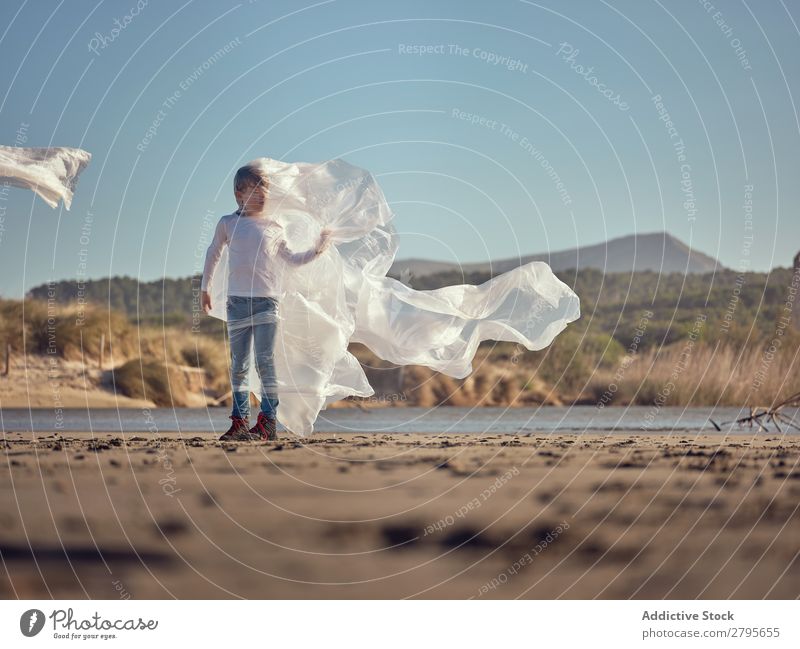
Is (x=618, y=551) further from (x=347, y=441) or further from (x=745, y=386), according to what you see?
(x=745, y=386)

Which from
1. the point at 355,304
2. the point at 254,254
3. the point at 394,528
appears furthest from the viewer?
the point at 355,304

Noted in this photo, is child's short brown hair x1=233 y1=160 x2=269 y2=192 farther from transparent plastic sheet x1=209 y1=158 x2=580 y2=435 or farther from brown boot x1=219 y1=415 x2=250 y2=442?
brown boot x1=219 y1=415 x2=250 y2=442

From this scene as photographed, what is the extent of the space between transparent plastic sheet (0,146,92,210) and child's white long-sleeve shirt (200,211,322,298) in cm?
199

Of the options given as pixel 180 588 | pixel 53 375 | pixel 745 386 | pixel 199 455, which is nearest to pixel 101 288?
pixel 53 375

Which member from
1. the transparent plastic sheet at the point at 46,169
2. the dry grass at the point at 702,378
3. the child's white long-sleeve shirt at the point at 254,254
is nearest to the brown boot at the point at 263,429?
the child's white long-sleeve shirt at the point at 254,254

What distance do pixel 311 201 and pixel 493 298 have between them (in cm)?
240

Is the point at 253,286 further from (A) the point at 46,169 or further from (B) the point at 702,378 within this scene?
(B) the point at 702,378

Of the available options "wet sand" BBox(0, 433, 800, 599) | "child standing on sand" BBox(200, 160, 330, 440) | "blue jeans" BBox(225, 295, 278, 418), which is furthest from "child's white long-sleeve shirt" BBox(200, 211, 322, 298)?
"wet sand" BBox(0, 433, 800, 599)

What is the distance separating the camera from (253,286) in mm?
8781

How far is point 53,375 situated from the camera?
21984 mm

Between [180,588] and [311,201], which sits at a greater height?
[311,201]

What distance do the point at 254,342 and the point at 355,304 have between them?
5.54 ft

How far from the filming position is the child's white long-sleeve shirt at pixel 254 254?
873 centimetres

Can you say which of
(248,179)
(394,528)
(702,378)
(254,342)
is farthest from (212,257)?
(702,378)
